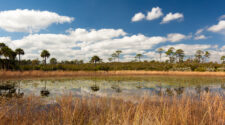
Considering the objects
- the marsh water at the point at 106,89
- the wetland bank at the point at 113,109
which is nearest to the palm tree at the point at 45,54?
the marsh water at the point at 106,89

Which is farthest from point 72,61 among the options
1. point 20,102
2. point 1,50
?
point 20,102

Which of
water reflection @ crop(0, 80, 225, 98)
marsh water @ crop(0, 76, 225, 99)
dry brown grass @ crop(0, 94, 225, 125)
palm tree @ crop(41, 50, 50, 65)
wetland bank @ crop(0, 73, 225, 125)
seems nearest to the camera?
dry brown grass @ crop(0, 94, 225, 125)

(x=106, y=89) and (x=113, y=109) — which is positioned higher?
(x=113, y=109)

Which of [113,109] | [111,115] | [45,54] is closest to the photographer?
[113,109]

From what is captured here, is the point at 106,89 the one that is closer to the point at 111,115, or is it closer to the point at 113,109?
the point at 111,115

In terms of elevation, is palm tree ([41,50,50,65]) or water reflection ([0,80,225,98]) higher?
palm tree ([41,50,50,65])

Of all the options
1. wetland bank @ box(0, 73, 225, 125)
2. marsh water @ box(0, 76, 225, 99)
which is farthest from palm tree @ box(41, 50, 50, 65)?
wetland bank @ box(0, 73, 225, 125)

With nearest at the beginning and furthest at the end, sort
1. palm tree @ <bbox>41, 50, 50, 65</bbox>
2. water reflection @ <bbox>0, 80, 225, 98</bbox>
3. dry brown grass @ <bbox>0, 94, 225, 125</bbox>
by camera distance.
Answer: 1. dry brown grass @ <bbox>0, 94, 225, 125</bbox>
2. water reflection @ <bbox>0, 80, 225, 98</bbox>
3. palm tree @ <bbox>41, 50, 50, 65</bbox>

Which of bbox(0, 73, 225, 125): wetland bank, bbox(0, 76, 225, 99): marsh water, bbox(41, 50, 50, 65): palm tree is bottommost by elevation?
bbox(0, 76, 225, 99): marsh water

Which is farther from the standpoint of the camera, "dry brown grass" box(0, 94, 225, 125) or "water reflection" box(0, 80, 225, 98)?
"water reflection" box(0, 80, 225, 98)

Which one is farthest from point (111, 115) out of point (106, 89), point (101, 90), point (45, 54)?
point (45, 54)

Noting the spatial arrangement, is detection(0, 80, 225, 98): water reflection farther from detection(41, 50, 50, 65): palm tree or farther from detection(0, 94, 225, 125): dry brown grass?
detection(41, 50, 50, 65): palm tree

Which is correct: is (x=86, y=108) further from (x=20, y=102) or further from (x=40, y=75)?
(x=40, y=75)

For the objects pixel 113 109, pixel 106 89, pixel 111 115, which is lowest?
pixel 106 89
